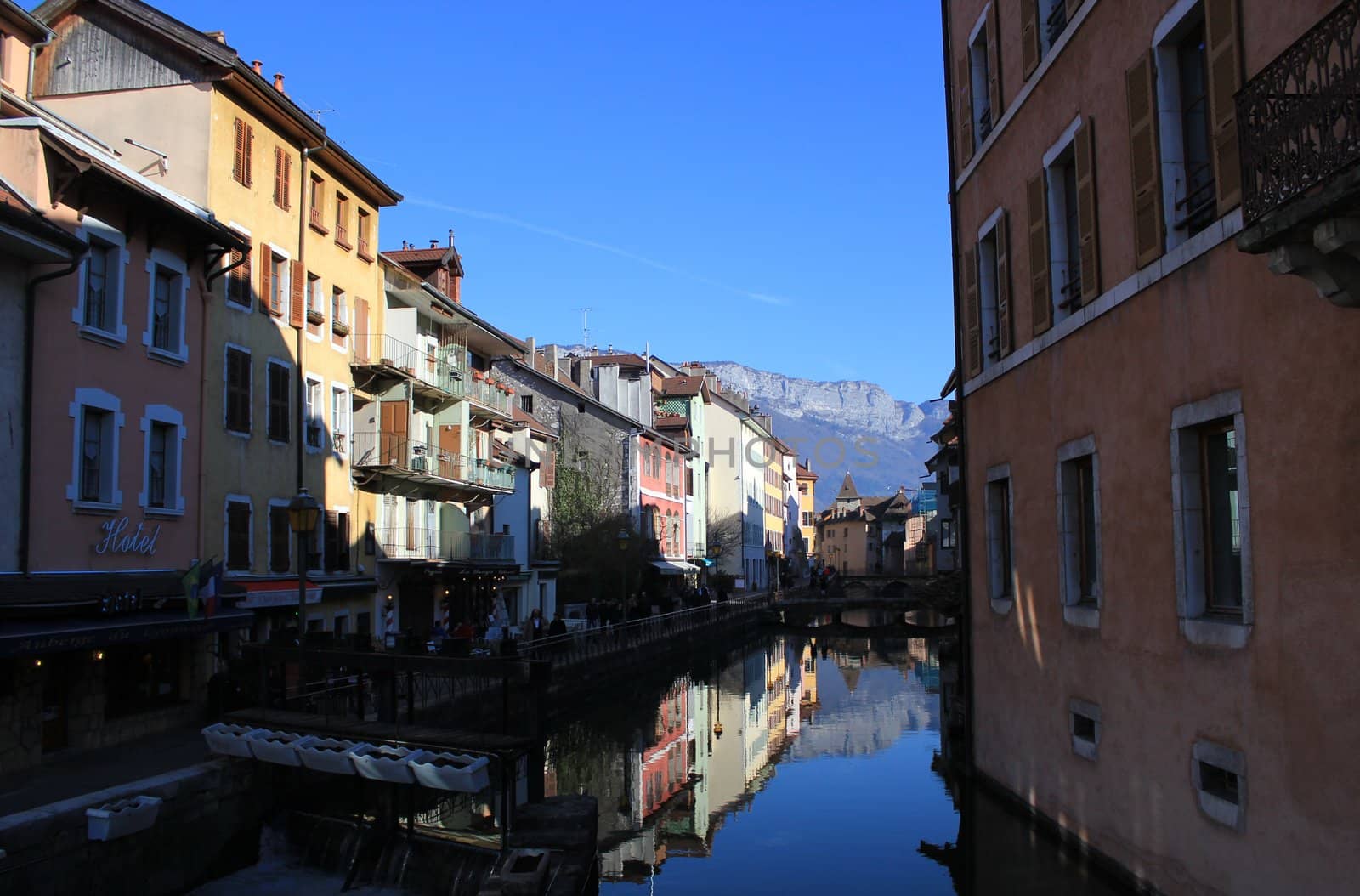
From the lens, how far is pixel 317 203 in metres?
28.1

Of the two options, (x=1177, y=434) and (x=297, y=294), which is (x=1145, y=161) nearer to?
(x=1177, y=434)

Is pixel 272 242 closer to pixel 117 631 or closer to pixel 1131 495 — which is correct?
pixel 117 631

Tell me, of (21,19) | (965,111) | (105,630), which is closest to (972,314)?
(965,111)

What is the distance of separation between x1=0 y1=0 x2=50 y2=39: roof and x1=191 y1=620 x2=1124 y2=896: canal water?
13.7 metres

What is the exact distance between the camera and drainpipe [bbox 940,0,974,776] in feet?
61.3

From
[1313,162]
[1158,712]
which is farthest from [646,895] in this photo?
[1313,162]

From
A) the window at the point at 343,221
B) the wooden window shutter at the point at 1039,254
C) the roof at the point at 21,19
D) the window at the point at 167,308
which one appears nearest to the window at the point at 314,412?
the window at the point at 343,221

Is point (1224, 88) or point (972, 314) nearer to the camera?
point (1224, 88)

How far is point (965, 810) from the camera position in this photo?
57.4ft

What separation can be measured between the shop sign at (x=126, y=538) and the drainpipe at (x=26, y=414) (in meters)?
1.63

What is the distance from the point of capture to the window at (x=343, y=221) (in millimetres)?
29234

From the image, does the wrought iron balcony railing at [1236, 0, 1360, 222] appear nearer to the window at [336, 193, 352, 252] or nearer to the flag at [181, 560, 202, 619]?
the flag at [181, 560, 202, 619]

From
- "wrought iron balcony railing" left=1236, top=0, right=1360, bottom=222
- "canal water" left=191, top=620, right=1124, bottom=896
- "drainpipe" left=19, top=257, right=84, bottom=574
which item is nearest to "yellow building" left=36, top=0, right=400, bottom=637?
"drainpipe" left=19, top=257, right=84, bottom=574

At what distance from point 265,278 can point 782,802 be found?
603 inches
